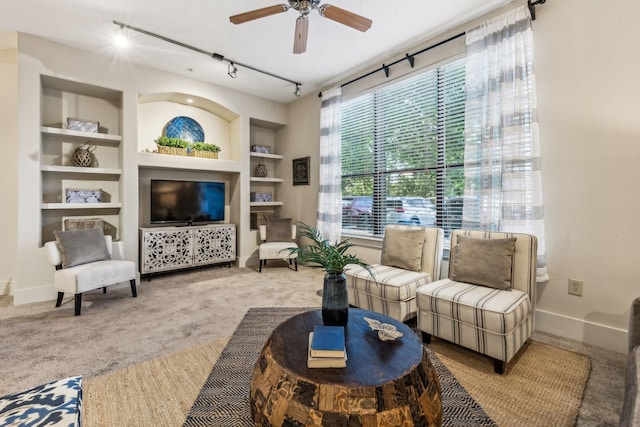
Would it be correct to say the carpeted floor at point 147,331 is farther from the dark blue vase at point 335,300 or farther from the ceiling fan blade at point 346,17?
the ceiling fan blade at point 346,17

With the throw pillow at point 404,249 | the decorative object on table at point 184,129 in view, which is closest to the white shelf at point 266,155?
the decorative object on table at point 184,129

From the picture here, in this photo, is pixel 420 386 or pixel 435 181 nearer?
pixel 420 386

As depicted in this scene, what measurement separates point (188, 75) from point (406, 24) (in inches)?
118

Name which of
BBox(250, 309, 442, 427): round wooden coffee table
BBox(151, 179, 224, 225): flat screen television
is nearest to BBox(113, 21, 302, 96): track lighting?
BBox(151, 179, 224, 225): flat screen television

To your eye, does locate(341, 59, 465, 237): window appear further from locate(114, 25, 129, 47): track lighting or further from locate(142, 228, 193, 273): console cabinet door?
locate(114, 25, 129, 47): track lighting

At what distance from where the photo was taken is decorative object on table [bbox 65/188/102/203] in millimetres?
3518

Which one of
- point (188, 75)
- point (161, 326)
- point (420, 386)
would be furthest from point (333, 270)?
point (188, 75)

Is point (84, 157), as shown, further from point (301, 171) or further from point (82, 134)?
point (301, 171)

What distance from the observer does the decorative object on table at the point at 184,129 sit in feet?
14.4

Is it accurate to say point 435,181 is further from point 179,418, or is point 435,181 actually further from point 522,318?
point 179,418

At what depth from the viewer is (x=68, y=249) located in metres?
2.91

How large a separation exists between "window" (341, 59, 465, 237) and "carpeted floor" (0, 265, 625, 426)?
1.29 meters

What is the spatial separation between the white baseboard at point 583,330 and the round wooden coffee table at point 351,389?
1.89 m

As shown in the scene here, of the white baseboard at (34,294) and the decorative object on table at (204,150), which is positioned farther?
the decorative object on table at (204,150)
